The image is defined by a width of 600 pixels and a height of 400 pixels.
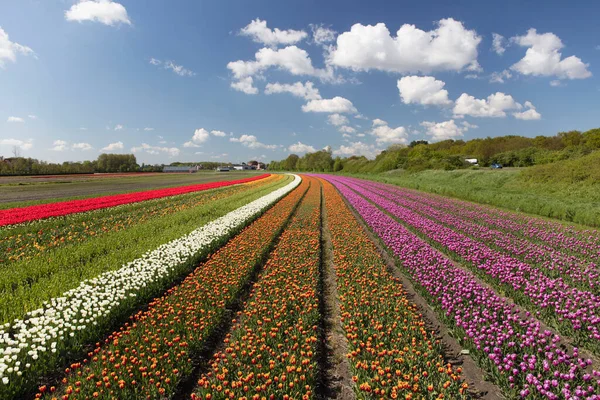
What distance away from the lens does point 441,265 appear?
Result: 356 inches

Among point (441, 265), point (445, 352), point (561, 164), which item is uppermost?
point (561, 164)

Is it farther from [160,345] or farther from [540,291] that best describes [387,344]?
[540,291]

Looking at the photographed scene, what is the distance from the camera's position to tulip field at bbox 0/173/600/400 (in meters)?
4.49

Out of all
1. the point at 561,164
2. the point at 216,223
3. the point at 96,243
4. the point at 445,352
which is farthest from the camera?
the point at 561,164

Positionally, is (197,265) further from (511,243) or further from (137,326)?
(511,243)

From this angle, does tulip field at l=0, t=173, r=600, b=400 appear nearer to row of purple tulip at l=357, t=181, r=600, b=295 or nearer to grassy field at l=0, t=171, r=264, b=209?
row of purple tulip at l=357, t=181, r=600, b=295

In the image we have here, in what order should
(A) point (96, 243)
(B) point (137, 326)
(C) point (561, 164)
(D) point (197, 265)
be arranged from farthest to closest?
(C) point (561, 164)
(A) point (96, 243)
(D) point (197, 265)
(B) point (137, 326)

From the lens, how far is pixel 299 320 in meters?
5.92

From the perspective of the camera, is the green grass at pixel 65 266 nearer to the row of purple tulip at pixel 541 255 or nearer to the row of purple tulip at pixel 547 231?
the row of purple tulip at pixel 541 255

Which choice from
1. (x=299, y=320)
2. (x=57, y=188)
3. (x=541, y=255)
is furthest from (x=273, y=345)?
(x=57, y=188)

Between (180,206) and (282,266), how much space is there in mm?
16916

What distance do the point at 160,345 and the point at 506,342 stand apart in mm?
6116

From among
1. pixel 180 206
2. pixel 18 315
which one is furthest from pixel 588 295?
pixel 180 206

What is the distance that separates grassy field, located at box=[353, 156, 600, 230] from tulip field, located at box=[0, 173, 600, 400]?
23.6ft
